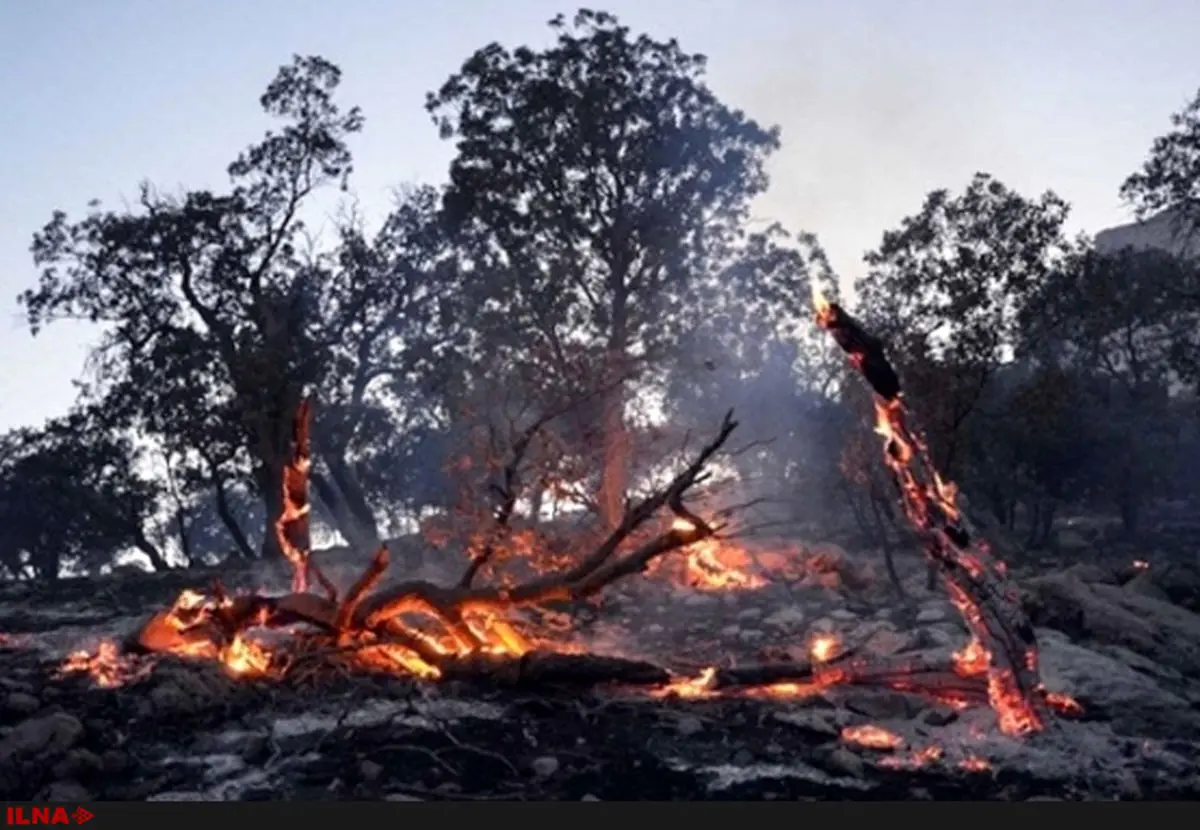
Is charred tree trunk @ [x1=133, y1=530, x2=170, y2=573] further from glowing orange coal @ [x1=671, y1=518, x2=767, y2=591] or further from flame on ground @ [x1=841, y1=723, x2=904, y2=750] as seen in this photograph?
flame on ground @ [x1=841, y1=723, x2=904, y2=750]

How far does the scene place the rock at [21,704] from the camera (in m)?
8.85

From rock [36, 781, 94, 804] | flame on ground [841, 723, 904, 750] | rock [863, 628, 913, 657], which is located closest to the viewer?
rock [36, 781, 94, 804]

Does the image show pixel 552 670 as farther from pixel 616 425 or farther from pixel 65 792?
pixel 616 425

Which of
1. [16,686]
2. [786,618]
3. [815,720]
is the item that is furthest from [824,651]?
[16,686]

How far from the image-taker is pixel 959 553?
8945 millimetres

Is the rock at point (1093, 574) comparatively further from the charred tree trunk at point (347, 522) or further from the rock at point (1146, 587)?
the charred tree trunk at point (347, 522)

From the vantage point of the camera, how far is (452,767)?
7.86m

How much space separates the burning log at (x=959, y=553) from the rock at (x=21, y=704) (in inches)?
306

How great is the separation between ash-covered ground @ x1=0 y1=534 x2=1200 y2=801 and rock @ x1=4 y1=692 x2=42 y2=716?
17 mm

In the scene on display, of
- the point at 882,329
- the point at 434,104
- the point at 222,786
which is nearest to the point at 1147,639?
the point at 882,329

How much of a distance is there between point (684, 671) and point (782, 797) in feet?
12.6

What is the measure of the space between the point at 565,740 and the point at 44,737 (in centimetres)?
408

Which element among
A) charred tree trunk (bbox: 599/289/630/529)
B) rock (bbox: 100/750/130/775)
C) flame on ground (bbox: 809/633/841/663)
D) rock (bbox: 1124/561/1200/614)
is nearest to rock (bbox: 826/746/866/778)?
flame on ground (bbox: 809/633/841/663)

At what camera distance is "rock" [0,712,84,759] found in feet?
24.6
